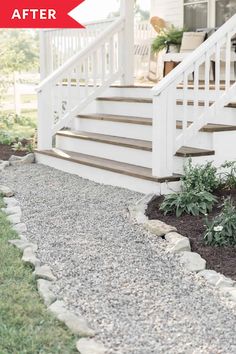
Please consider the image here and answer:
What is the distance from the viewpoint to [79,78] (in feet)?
25.1

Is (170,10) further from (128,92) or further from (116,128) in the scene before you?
(116,128)

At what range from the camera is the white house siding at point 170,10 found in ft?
32.6

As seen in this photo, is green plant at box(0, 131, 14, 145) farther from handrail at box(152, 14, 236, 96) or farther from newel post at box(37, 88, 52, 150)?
handrail at box(152, 14, 236, 96)

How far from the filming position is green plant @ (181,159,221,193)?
5.00m

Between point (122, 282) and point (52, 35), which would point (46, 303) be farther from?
point (52, 35)

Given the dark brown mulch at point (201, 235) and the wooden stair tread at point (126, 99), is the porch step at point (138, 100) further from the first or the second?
the dark brown mulch at point (201, 235)

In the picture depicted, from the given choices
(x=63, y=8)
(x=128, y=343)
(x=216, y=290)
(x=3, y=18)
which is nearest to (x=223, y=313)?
(x=216, y=290)

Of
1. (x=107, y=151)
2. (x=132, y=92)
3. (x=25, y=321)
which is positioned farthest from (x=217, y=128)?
(x=25, y=321)

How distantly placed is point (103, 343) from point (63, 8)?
1188cm

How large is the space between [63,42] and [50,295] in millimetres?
6058

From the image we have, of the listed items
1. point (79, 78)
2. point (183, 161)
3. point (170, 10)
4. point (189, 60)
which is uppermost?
point (170, 10)

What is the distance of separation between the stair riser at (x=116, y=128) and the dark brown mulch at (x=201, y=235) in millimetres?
1373

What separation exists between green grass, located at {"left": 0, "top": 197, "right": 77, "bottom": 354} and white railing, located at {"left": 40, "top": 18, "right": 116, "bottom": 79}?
4.79 meters

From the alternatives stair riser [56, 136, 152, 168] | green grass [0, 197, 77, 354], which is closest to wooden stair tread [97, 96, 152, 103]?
stair riser [56, 136, 152, 168]
